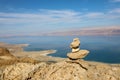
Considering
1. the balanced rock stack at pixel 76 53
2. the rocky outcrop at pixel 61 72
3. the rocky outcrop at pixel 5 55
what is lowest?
the rocky outcrop at pixel 5 55

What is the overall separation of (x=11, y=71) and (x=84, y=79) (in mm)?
7990

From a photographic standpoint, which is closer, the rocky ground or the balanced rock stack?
the rocky ground

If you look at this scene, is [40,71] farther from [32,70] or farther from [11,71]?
[11,71]

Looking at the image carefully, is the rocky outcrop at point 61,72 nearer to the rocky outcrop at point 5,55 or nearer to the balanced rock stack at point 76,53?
the balanced rock stack at point 76,53

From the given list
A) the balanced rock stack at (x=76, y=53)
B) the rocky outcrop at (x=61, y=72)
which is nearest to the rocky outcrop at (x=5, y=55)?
the rocky outcrop at (x=61, y=72)

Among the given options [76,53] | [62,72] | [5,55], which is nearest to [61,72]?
[62,72]

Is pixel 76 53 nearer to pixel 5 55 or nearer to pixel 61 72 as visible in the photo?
pixel 61 72

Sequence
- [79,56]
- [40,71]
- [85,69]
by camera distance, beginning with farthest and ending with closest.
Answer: [79,56] < [40,71] < [85,69]

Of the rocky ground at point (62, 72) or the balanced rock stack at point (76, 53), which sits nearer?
the rocky ground at point (62, 72)

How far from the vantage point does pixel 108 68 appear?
66.6ft

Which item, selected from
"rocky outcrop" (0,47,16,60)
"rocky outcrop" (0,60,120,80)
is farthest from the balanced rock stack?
"rocky outcrop" (0,47,16,60)

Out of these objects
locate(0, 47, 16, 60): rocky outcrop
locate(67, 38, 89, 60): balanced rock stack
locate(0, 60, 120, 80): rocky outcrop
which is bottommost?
locate(0, 47, 16, 60): rocky outcrop

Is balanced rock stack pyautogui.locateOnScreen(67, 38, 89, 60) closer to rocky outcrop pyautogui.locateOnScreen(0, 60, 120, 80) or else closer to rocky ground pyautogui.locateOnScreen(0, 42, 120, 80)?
rocky ground pyautogui.locateOnScreen(0, 42, 120, 80)

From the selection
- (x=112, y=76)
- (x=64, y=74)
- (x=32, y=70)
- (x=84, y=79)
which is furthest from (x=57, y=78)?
(x=112, y=76)
